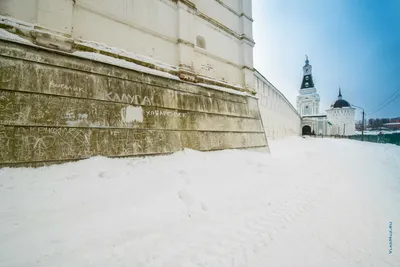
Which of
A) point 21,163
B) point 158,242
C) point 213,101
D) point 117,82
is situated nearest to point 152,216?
point 158,242

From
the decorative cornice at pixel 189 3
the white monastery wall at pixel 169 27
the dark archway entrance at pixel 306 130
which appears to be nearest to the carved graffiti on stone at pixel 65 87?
the white monastery wall at pixel 169 27

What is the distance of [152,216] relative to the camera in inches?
114

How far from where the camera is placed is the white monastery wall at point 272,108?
13156mm

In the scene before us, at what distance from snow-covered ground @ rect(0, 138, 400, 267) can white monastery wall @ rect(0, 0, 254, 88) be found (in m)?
3.40

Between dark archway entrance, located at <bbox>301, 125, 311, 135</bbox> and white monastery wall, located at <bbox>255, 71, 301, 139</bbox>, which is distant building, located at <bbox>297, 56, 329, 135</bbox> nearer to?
dark archway entrance, located at <bbox>301, 125, 311, 135</bbox>

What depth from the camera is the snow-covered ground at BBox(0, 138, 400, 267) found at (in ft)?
7.11

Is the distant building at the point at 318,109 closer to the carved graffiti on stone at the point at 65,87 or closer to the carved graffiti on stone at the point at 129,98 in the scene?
the carved graffiti on stone at the point at 129,98

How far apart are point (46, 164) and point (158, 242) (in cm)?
266

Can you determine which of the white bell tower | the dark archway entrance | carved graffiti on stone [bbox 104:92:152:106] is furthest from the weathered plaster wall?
the white bell tower

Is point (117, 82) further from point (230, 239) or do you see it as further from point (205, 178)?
point (230, 239)

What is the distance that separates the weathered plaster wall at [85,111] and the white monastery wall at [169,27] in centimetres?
93

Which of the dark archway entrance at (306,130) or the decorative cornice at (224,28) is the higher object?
the decorative cornice at (224,28)

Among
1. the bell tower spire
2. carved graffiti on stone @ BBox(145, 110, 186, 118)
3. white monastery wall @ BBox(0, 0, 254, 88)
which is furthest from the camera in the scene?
the bell tower spire

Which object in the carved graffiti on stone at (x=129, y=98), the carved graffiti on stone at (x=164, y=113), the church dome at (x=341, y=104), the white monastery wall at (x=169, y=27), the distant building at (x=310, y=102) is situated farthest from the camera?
the church dome at (x=341, y=104)
